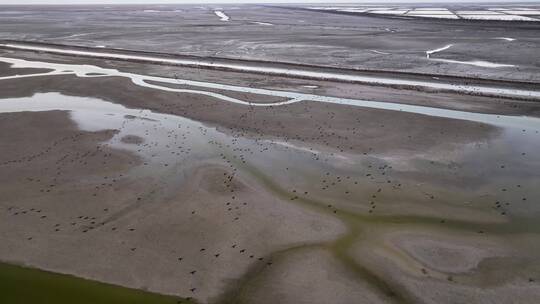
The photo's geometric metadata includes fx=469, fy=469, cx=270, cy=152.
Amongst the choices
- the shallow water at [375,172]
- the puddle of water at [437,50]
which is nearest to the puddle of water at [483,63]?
the puddle of water at [437,50]

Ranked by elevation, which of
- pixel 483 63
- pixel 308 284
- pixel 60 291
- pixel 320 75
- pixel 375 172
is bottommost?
pixel 60 291

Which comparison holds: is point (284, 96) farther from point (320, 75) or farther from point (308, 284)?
point (308, 284)

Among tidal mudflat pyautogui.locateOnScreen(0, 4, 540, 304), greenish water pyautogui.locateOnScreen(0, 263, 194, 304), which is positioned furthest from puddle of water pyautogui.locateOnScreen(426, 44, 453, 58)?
greenish water pyautogui.locateOnScreen(0, 263, 194, 304)

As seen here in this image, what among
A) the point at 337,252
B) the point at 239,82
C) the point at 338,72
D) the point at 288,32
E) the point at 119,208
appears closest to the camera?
the point at 337,252

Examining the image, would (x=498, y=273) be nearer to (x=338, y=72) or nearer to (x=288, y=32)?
(x=338, y=72)

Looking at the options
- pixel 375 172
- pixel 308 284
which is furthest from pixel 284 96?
pixel 308 284

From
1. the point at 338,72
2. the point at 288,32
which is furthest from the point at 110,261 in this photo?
the point at 288,32
